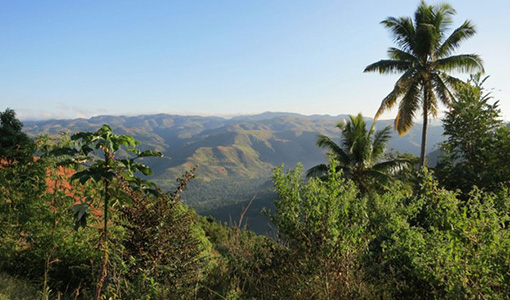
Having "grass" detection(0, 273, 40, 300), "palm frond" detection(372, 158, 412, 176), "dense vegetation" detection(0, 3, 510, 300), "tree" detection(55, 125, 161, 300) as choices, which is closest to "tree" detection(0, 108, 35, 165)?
"dense vegetation" detection(0, 3, 510, 300)

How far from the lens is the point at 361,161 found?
669 inches

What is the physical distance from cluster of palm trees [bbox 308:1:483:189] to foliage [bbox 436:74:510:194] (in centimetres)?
386

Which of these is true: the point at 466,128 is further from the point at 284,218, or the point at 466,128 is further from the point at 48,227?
the point at 48,227

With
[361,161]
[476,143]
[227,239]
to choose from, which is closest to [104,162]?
[227,239]

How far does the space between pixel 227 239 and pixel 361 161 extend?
1283 centimetres

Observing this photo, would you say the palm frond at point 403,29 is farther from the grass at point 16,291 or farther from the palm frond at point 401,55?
the grass at point 16,291

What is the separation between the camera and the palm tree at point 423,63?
53.6 ft

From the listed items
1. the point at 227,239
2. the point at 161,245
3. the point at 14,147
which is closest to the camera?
the point at 161,245

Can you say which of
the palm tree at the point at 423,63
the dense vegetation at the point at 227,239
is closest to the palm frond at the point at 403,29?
the palm tree at the point at 423,63

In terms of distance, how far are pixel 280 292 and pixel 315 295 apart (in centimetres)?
73

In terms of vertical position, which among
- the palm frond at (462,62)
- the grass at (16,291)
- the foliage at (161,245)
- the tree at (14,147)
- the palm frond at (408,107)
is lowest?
the grass at (16,291)

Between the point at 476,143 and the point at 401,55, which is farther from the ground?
the point at 401,55

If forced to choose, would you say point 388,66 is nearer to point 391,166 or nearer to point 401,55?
point 401,55

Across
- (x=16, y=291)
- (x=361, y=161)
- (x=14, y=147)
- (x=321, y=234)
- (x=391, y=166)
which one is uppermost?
(x=14, y=147)
